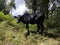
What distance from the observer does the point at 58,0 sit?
76.0 feet

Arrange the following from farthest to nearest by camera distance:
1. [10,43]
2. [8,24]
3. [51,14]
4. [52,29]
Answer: [51,14]
[52,29]
[8,24]
[10,43]

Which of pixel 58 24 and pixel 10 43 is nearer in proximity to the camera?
pixel 10 43

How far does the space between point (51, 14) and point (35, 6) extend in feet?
7.30

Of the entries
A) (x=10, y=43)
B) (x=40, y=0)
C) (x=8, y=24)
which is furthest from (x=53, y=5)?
(x=10, y=43)

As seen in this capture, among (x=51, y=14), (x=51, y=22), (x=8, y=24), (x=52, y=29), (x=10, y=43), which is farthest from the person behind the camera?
(x=51, y=14)

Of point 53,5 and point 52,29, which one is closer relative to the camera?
point 52,29

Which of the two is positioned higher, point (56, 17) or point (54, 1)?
point (54, 1)

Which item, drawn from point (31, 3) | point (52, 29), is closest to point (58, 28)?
point (52, 29)

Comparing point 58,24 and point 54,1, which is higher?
point 54,1

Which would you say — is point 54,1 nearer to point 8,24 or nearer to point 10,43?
point 8,24

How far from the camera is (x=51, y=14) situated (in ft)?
77.3

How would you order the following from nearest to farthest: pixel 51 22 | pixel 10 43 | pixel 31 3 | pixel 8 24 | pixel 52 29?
pixel 10 43, pixel 8 24, pixel 52 29, pixel 51 22, pixel 31 3

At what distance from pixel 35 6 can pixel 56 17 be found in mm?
3312

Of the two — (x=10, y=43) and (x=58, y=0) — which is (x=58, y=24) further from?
(x=10, y=43)
